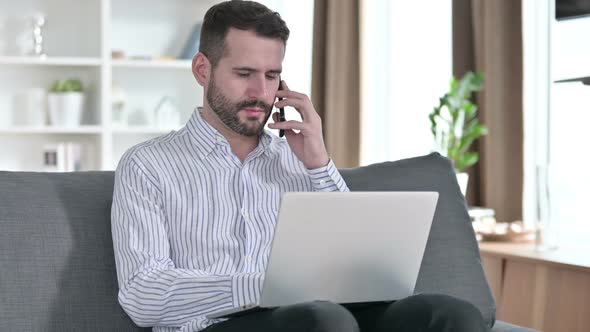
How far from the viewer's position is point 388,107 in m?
4.46

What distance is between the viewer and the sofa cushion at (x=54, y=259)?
1.84 m

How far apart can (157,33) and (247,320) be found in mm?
3574

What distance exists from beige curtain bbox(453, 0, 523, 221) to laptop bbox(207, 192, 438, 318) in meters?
1.80

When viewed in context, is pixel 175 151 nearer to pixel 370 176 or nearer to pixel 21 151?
pixel 370 176

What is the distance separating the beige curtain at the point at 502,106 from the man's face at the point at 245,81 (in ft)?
5.39

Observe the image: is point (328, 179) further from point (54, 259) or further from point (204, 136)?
point (54, 259)

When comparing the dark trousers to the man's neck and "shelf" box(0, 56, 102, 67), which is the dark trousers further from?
"shelf" box(0, 56, 102, 67)

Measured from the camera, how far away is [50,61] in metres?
4.66

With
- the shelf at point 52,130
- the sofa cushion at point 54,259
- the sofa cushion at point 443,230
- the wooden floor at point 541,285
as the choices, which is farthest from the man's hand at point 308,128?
the shelf at point 52,130

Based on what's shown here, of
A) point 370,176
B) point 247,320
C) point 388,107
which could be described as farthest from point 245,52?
point 388,107

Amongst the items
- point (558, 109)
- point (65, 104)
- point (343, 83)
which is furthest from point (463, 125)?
point (65, 104)

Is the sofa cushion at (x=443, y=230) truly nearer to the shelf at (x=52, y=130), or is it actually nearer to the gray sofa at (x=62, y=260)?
the gray sofa at (x=62, y=260)

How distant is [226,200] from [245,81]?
0.89 feet

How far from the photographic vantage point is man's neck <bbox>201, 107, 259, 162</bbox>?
2.16 m
